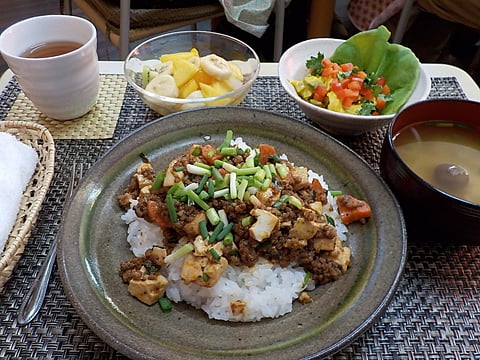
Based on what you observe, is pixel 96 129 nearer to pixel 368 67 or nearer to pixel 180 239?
pixel 180 239

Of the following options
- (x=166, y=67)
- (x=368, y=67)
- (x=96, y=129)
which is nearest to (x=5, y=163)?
(x=96, y=129)

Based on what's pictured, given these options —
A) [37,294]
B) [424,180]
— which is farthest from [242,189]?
[37,294]

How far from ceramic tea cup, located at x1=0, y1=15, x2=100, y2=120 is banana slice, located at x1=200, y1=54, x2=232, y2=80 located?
1.45 ft

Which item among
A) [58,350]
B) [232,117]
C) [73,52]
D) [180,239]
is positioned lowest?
[58,350]

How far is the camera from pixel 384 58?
202 centimetres

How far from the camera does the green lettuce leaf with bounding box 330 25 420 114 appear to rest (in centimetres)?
189

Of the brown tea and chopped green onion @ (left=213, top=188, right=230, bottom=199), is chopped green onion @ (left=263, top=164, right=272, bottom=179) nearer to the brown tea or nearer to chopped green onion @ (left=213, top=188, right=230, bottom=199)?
chopped green onion @ (left=213, top=188, right=230, bottom=199)

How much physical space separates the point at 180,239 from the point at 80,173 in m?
0.54

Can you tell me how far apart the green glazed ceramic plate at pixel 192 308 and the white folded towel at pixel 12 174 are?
19 centimetres

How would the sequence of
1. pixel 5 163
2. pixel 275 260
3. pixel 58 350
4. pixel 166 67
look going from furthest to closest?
1. pixel 166 67
2. pixel 5 163
3. pixel 275 260
4. pixel 58 350

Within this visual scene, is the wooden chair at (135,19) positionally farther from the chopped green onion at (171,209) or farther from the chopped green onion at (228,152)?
the chopped green onion at (171,209)

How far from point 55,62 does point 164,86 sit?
0.41 m

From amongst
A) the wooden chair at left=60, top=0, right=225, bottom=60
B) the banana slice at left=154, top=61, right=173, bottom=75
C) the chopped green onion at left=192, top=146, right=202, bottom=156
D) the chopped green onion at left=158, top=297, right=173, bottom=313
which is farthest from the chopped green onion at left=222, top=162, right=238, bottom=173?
the wooden chair at left=60, top=0, right=225, bottom=60

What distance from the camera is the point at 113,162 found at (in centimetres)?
147
